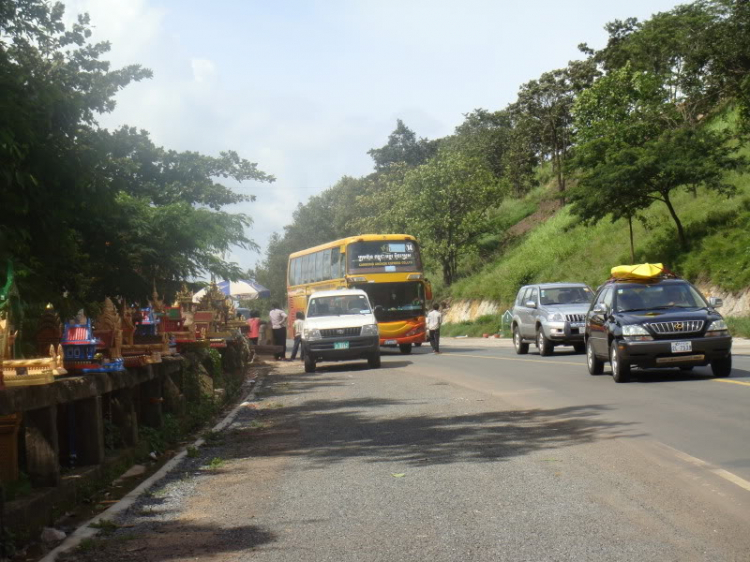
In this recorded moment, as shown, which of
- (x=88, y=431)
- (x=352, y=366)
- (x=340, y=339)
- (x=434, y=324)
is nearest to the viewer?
(x=88, y=431)

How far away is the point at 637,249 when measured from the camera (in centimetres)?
4291

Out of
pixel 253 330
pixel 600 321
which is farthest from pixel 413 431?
pixel 253 330

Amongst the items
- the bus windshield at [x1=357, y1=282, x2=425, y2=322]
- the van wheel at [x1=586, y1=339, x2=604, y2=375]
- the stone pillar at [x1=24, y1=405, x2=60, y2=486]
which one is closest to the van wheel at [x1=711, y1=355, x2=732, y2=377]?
the van wheel at [x1=586, y1=339, x2=604, y2=375]

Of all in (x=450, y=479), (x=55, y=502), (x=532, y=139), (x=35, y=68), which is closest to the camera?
(x=55, y=502)

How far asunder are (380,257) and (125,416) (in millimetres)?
25239

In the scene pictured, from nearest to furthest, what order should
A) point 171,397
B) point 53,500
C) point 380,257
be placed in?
1. point 53,500
2. point 171,397
3. point 380,257

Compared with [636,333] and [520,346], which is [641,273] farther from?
[520,346]

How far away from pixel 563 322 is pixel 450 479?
18607mm

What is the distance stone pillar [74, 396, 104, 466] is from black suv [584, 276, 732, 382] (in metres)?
10.1

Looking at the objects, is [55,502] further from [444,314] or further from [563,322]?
[444,314]

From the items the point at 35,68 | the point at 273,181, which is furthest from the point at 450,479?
the point at 273,181

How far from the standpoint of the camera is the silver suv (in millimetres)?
26312

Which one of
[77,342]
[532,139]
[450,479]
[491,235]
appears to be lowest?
[450,479]

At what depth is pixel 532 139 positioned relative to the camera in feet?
238
